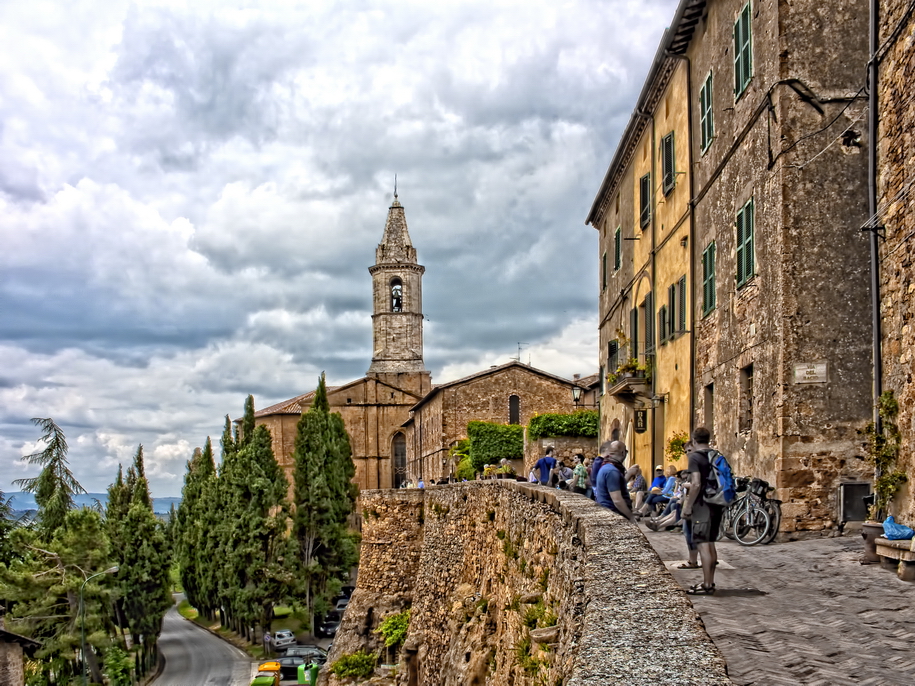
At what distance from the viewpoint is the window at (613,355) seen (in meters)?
27.1

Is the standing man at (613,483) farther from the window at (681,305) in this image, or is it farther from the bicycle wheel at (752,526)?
the window at (681,305)

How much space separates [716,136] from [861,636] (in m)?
11.9

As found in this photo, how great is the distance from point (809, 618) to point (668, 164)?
47.9 ft

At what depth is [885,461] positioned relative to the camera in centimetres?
1125

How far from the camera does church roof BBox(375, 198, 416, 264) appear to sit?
277 feet

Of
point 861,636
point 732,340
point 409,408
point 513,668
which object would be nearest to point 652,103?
point 732,340

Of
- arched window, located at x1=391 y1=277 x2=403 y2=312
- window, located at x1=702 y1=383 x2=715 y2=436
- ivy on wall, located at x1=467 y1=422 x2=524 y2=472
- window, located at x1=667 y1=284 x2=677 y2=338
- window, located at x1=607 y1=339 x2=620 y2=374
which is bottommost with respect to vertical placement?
ivy on wall, located at x1=467 y1=422 x2=524 y2=472

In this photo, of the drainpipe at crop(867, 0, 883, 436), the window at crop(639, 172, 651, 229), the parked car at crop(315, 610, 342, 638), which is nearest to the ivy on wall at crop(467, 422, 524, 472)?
the parked car at crop(315, 610, 342, 638)

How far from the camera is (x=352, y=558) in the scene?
48906 millimetres

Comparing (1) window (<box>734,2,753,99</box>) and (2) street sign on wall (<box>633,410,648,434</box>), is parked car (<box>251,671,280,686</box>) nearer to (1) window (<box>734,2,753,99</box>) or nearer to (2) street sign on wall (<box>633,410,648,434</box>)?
(2) street sign on wall (<box>633,410,648,434</box>)

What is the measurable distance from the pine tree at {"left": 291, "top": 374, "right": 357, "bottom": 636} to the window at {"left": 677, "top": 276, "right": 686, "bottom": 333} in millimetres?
30835

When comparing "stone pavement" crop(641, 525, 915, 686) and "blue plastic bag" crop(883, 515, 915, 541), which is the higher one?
"blue plastic bag" crop(883, 515, 915, 541)

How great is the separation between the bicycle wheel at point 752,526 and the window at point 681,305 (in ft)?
22.7

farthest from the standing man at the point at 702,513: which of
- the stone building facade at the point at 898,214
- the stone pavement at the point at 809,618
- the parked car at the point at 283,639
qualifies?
the parked car at the point at 283,639
